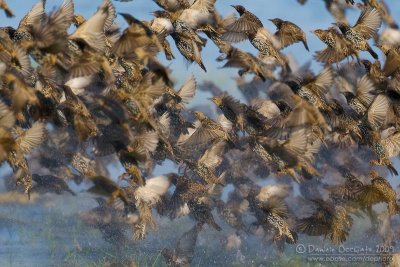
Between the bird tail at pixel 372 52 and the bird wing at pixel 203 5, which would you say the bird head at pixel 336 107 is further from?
the bird wing at pixel 203 5

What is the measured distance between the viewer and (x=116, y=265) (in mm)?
10914

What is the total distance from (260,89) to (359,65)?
16.5 ft

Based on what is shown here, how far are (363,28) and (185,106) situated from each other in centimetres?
245

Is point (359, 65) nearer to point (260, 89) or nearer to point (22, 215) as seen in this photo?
point (260, 89)

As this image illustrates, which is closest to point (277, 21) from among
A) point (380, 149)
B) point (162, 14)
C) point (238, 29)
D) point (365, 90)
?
point (238, 29)

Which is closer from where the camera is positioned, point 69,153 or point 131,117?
point 131,117

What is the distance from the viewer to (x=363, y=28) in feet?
28.4

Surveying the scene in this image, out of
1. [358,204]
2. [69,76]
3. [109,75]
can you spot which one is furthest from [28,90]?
[358,204]

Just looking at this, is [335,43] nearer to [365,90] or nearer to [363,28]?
[363,28]

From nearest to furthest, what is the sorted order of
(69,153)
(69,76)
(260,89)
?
(69,76)
(69,153)
(260,89)

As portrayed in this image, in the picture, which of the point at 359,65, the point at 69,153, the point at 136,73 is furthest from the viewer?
the point at 69,153

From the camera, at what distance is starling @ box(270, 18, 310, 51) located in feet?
29.2

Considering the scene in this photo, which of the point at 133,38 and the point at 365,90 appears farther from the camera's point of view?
the point at 365,90

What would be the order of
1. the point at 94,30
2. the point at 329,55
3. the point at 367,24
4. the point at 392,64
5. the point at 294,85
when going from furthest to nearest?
the point at 329,55 → the point at 367,24 → the point at 294,85 → the point at 392,64 → the point at 94,30
